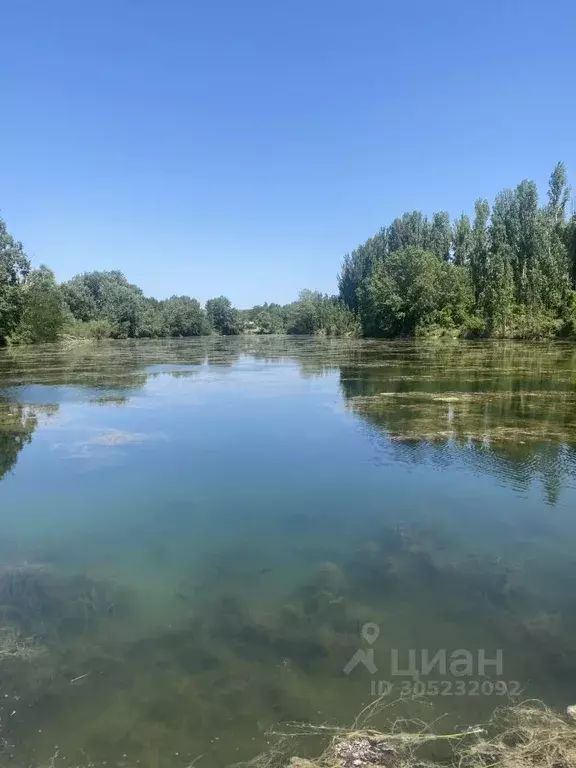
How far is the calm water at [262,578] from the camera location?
404cm

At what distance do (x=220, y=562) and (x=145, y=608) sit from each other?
1.18 meters

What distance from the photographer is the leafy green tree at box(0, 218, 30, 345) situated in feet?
167

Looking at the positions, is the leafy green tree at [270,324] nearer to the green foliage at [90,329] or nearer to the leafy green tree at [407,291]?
the green foliage at [90,329]

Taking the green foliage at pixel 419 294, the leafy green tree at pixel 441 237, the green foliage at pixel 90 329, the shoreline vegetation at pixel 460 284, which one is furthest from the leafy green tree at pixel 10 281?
the leafy green tree at pixel 441 237

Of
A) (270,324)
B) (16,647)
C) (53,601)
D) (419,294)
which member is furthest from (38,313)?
(270,324)

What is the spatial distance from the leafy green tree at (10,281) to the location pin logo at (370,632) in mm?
53553

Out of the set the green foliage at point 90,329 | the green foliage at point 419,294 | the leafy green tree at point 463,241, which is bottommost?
the green foliage at point 90,329

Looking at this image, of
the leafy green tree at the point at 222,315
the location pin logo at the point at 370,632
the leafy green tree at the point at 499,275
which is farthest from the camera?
the leafy green tree at the point at 222,315

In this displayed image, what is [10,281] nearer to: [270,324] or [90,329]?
[90,329]

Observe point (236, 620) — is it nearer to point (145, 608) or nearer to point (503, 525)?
point (145, 608)

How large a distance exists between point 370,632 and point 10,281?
57373 mm

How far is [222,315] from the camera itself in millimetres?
123875

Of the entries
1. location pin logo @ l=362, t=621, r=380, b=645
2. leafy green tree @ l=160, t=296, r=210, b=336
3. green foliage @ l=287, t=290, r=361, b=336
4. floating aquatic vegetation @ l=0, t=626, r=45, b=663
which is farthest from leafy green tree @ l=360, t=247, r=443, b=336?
floating aquatic vegetation @ l=0, t=626, r=45, b=663

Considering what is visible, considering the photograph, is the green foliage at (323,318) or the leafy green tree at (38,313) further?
the green foliage at (323,318)
